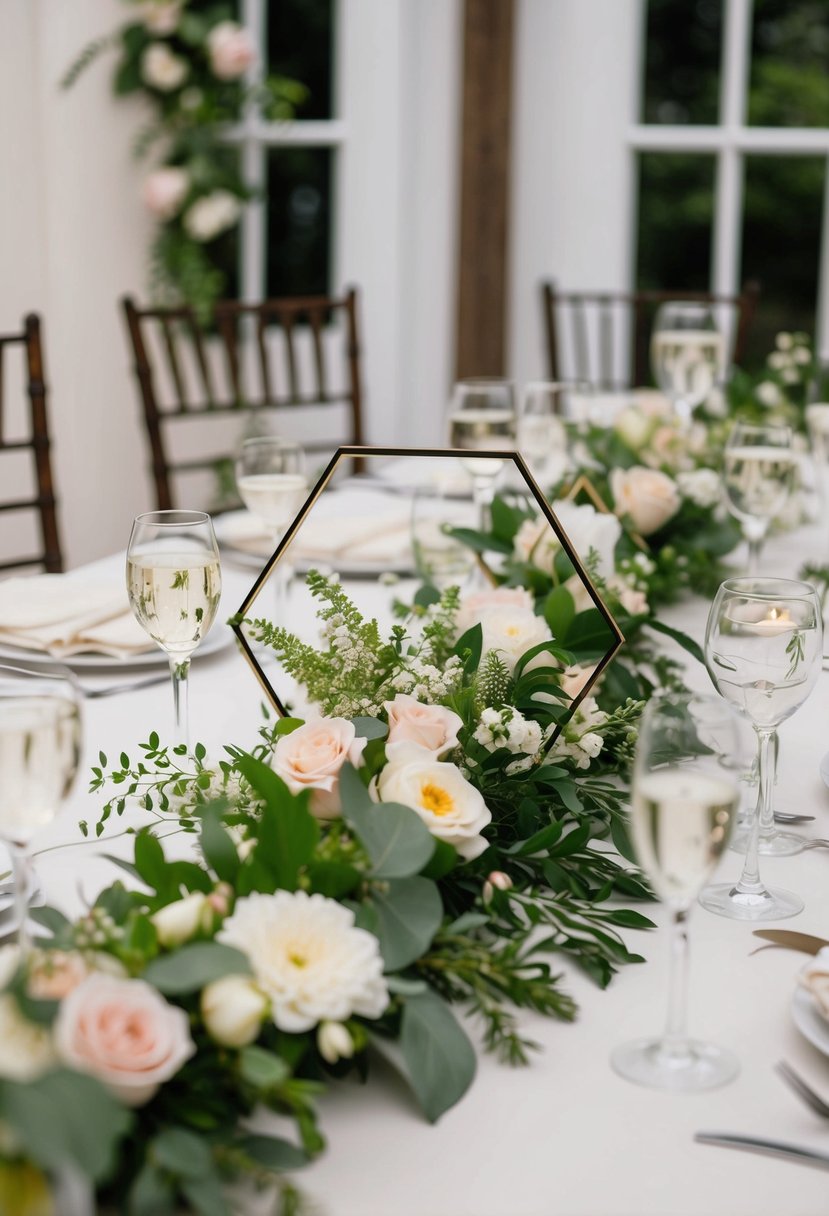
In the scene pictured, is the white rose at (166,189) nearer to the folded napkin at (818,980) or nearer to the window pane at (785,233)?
the window pane at (785,233)

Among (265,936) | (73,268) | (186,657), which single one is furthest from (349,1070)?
(73,268)

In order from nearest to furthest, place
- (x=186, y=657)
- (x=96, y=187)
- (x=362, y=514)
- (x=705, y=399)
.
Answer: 1. (x=186, y=657)
2. (x=362, y=514)
3. (x=705, y=399)
4. (x=96, y=187)

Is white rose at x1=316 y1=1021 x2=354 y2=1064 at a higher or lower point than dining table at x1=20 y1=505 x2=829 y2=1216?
higher

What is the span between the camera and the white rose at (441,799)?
816mm

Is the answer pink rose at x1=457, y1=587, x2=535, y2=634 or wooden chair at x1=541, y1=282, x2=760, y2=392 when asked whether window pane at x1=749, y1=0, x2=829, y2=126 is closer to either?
wooden chair at x1=541, y1=282, x2=760, y2=392

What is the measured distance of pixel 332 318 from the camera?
412cm

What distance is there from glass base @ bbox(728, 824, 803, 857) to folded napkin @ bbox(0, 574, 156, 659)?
2.11 feet

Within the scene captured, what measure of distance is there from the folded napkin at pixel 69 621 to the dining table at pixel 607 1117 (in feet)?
1.55

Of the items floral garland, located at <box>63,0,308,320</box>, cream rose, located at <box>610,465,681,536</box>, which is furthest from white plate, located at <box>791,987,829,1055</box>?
floral garland, located at <box>63,0,308,320</box>

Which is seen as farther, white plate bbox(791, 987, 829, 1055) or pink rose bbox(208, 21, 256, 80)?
pink rose bbox(208, 21, 256, 80)

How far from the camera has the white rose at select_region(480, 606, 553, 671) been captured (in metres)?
1.08

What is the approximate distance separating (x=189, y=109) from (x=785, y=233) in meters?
1.63

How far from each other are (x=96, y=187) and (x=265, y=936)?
3.42 m

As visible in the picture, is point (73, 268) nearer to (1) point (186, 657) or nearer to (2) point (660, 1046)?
(1) point (186, 657)
